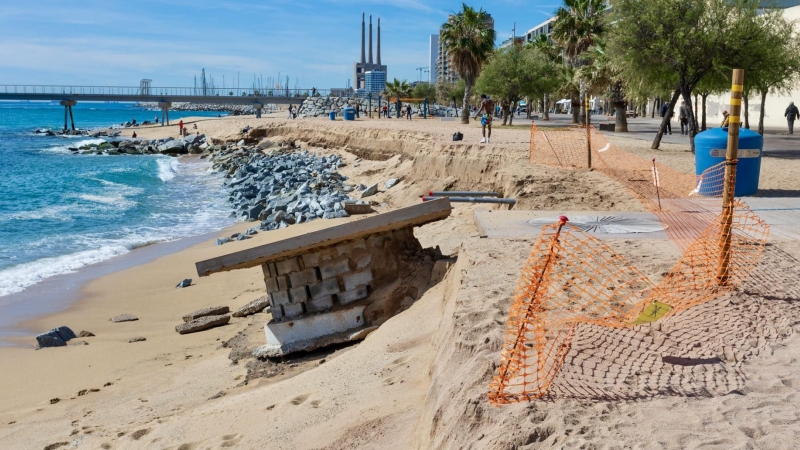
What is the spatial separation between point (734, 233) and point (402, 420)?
553cm

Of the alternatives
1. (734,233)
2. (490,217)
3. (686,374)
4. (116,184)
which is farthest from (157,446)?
(116,184)

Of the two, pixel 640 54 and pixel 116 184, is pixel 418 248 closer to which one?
→ pixel 640 54

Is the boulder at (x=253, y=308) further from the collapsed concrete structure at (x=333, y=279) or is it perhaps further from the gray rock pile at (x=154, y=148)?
the gray rock pile at (x=154, y=148)

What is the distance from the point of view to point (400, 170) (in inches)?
939

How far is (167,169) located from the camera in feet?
133

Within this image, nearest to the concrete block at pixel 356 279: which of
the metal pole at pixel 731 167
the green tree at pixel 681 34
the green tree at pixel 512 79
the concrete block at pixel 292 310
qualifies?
the concrete block at pixel 292 310

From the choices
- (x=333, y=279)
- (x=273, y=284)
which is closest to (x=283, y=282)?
(x=273, y=284)

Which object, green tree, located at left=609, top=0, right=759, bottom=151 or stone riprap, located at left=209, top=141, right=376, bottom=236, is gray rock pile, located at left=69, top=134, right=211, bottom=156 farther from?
green tree, located at left=609, top=0, right=759, bottom=151

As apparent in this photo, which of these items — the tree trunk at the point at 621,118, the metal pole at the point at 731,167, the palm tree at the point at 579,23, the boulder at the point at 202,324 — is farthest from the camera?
the palm tree at the point at 579,23

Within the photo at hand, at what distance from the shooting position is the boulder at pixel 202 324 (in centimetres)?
1088

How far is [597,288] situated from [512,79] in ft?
107

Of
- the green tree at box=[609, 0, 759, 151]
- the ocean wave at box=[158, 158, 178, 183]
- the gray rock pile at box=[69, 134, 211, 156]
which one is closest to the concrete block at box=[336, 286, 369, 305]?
the green tree at box=[609, 0, 759, 151]

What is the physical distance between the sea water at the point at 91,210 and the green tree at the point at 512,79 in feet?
50.0

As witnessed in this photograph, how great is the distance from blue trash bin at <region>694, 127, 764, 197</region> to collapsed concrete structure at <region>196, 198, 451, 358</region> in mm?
5790
